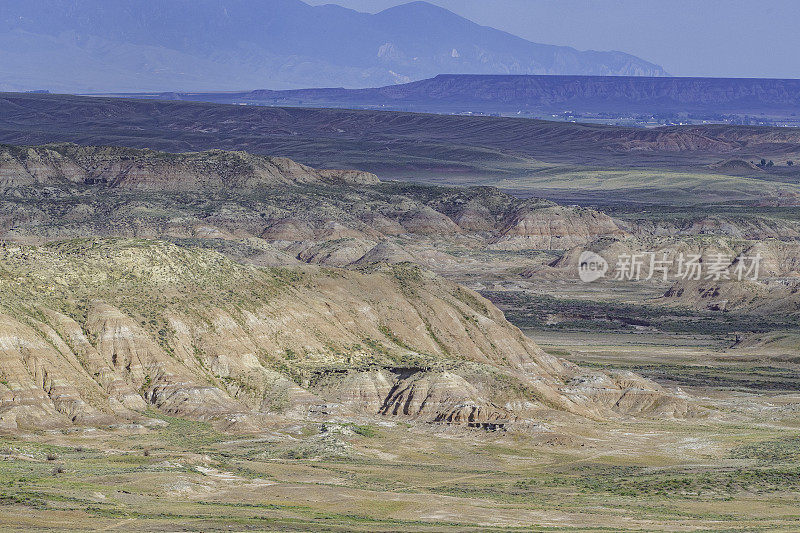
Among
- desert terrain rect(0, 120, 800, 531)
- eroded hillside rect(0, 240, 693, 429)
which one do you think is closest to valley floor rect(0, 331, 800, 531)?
desert terrain rect(0, 120, 800, 531)

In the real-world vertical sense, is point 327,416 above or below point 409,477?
above

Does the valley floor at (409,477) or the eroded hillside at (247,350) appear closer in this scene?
the valley floor at (409,477)

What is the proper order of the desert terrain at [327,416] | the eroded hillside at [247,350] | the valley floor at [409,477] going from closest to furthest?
the valley floor at [409,477] → the desert terrain at [327,416] → the eroded hillside at [247,350]

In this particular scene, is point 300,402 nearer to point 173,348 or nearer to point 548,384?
point 173,348

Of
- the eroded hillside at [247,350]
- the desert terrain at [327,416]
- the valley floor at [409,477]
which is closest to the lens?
the valley floor at [409,477]

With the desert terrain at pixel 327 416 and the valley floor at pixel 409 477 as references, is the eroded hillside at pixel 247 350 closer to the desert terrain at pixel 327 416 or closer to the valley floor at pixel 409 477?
the desert terrain at pixel 327 416

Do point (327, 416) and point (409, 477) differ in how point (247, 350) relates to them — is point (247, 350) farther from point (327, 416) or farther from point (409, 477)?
point (409, 477)

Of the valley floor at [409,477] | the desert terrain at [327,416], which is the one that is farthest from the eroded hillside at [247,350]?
the valley floor at [409,477]

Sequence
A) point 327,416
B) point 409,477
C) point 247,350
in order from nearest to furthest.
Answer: point 409,477 < point 327,416 < point 247,350

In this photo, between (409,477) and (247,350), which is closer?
(409,477)

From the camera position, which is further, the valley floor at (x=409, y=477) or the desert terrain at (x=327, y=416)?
the desert terrain at (x=327, y=416)

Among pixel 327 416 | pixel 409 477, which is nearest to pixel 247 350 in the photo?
pixel 327 416

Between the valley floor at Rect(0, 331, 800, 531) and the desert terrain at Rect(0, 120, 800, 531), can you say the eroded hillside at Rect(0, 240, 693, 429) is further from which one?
the valley floor at Rect(0, 331, 800, 531)

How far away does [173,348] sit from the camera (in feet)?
346
